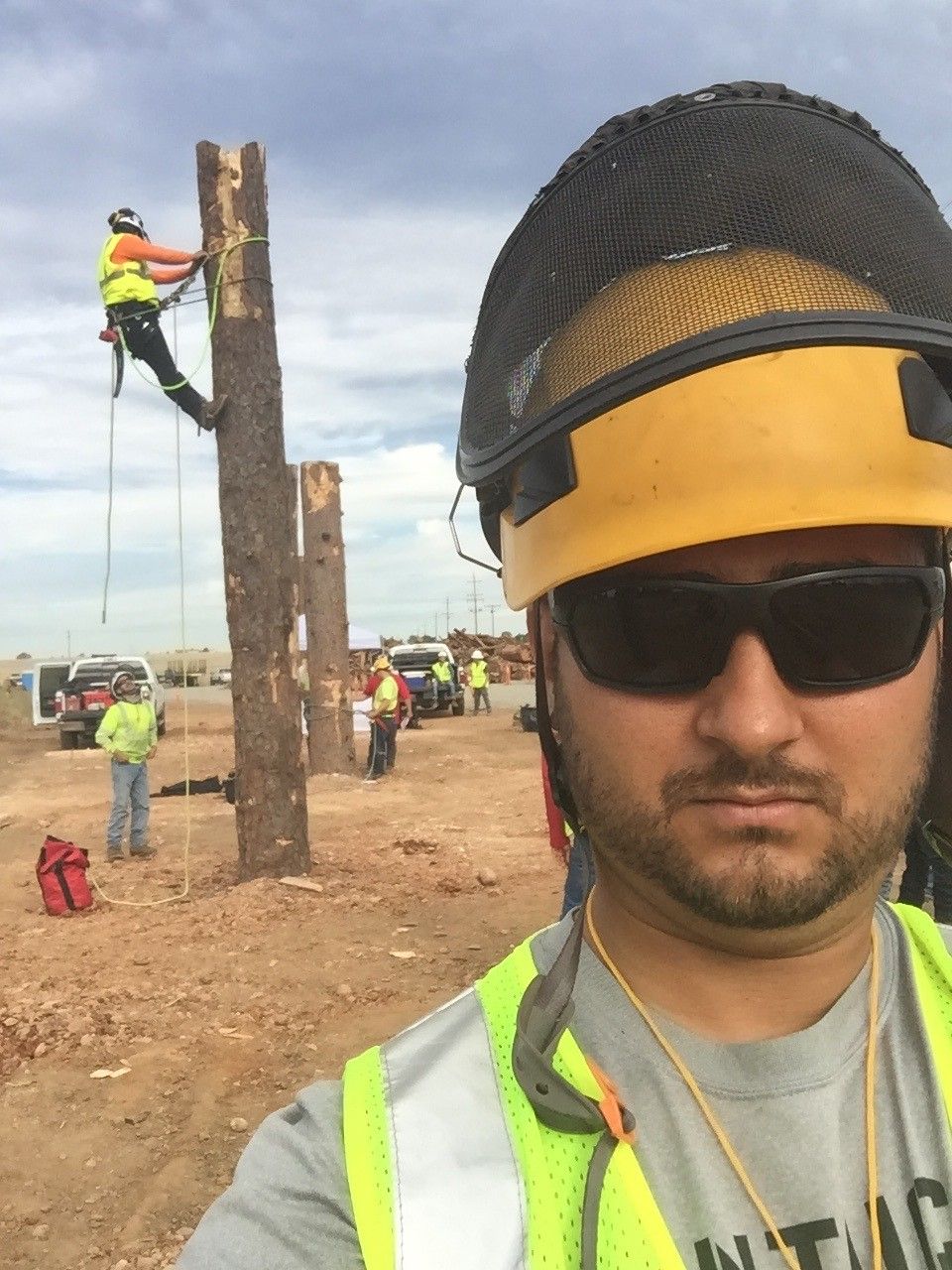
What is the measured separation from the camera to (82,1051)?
15.0 feet

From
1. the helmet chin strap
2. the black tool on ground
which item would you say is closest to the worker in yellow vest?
the helmet chin strap

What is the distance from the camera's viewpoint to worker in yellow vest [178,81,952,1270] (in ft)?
3.41

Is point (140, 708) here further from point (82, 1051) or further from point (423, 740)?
point (423, 740)

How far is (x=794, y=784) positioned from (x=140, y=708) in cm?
939

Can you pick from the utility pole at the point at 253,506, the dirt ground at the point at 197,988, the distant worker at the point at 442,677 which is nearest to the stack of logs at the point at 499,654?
the distant worker at the point at 442,677

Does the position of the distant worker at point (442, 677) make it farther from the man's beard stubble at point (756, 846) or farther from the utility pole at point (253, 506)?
the man's beard stubble at point (756, 846)

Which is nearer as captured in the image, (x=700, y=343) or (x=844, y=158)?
(x=700, y=343)

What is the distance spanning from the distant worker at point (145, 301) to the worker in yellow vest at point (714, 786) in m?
6.28

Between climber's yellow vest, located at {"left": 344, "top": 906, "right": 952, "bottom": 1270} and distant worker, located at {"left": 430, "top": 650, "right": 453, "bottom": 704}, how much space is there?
21.8m

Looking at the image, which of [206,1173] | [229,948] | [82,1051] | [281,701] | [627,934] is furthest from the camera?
[281,701]

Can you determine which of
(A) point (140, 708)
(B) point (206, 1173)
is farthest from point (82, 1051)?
(A) point (140, 708)

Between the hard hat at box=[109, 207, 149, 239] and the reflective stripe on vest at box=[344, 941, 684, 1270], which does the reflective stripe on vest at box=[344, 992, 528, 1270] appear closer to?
the reflective stripe on vest at box=[344, 941, 684, 1270]

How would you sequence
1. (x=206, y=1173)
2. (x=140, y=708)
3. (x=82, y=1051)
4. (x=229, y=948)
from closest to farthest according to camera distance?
(x=206, y=1173) → (x=82, y=1051) → (x=229, y=948) → (x=140, y=708)

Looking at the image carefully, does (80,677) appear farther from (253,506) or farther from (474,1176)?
(474,1176)
